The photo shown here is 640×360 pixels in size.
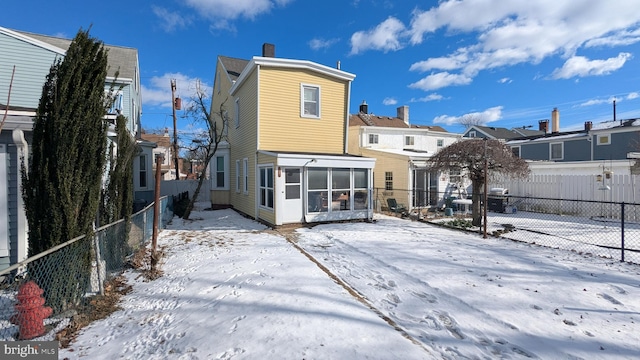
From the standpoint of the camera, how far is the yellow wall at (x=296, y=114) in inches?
460

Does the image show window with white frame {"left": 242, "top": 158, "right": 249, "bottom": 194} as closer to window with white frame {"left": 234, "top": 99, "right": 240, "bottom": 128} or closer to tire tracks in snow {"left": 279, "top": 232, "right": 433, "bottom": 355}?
window with white frame {"left": 234, "top": 99, "right": 240, "bottom": 128}

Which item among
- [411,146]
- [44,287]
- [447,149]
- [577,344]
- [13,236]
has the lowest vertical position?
[577,344]

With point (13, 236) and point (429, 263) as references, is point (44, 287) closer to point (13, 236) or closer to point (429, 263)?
point (13, 236)

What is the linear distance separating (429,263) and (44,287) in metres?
6.45

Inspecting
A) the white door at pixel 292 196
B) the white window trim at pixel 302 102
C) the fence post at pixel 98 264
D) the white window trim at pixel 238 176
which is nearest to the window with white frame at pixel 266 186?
the white door at pixel 292 196

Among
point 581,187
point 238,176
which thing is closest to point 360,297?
point 238,176

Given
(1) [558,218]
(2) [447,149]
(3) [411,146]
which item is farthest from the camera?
(3) [411,146]

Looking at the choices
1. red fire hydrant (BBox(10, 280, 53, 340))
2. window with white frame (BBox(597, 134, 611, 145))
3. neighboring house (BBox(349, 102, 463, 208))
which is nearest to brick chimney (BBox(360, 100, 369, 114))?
neighboring house (BBox(349, 102, 463, 208))

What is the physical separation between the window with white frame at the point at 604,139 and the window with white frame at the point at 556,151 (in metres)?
2.32

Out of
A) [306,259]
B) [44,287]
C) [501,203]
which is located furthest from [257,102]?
[501,203]

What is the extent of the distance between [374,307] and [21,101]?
15.0m

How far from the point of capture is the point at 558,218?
522 inches

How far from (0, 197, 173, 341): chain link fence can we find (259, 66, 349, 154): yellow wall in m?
7.11

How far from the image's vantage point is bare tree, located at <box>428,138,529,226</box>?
10156 mm
